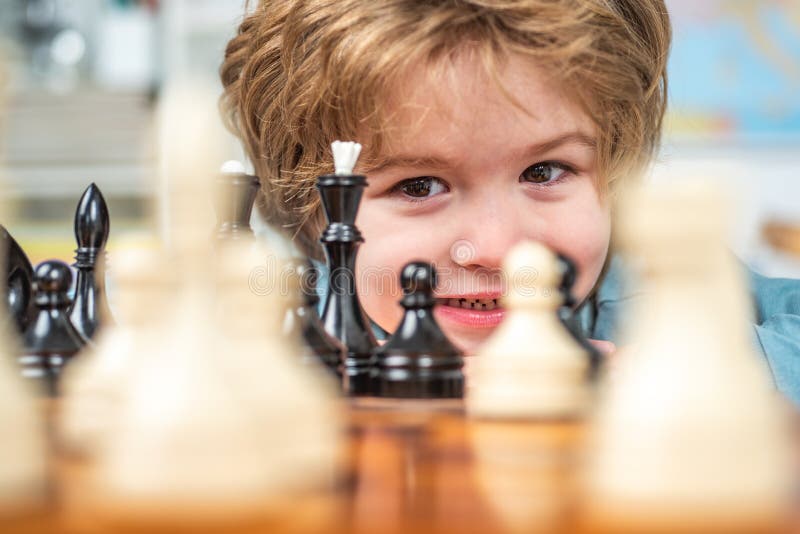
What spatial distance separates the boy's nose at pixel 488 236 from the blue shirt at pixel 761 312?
0.70ft

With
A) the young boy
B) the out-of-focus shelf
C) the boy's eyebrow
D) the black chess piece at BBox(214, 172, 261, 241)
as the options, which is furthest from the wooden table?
the out-of-focus shelf

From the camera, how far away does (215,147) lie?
1.36 feet

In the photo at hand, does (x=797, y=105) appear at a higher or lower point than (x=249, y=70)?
higher

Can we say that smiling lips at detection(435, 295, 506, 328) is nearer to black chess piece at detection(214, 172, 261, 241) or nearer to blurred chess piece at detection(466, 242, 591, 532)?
black chess piece at detection(214, 172, 261, 241)

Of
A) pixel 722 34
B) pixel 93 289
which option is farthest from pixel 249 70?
pixel 722 34

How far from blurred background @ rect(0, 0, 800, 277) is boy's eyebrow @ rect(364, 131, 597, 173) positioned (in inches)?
86.5

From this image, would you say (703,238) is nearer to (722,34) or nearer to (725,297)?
(725,297)

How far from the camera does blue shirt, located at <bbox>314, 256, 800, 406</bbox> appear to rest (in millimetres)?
1193

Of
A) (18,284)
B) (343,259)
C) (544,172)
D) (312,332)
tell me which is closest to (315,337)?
(312,332)

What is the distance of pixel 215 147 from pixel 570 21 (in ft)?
2.98

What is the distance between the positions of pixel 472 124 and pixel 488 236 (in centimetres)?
15

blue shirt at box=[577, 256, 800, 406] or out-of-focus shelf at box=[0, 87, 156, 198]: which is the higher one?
out-of-focus shelf at box=[0, 87, 156, 198]

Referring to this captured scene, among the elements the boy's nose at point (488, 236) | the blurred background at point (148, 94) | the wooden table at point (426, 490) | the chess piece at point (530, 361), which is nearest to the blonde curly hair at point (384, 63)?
the boy's nose at point (488, 236)

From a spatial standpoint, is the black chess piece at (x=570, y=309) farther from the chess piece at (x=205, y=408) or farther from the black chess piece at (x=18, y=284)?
the black chess piece at (x=18, y=284)
